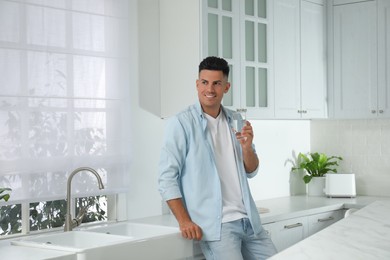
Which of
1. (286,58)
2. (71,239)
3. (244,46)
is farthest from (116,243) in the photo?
(286,58)

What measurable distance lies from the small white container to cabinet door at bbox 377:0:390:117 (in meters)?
0.57

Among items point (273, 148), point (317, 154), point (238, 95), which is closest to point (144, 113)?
point (238, 95)

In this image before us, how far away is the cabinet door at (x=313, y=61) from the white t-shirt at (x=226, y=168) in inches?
64.1

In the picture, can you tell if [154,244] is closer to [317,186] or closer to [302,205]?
[302,205]

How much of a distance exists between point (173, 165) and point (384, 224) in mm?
1260

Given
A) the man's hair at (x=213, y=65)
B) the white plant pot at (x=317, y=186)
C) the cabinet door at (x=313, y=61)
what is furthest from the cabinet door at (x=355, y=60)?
the man's hair at (x=213, y=65)

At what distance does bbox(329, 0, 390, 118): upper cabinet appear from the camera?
17.1 feet

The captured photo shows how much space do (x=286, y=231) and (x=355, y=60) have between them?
5.47ft

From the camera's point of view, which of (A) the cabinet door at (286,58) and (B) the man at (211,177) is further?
(A) the cabinet door at (286,58)

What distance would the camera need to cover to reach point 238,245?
11.6ft

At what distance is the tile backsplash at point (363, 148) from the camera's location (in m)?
5.58

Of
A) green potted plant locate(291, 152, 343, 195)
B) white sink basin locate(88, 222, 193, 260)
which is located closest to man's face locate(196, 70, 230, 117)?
white sink basin locate(88, 222, 193, 260)

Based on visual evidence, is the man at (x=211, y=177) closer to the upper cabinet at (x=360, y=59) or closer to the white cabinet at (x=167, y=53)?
the white cabinet at (x=167, y=53)

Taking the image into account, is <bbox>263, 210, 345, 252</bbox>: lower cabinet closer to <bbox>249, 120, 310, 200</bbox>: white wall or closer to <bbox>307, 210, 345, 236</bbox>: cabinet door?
<bbox>307, 210, 345, 236</bbox>: cabinet door
